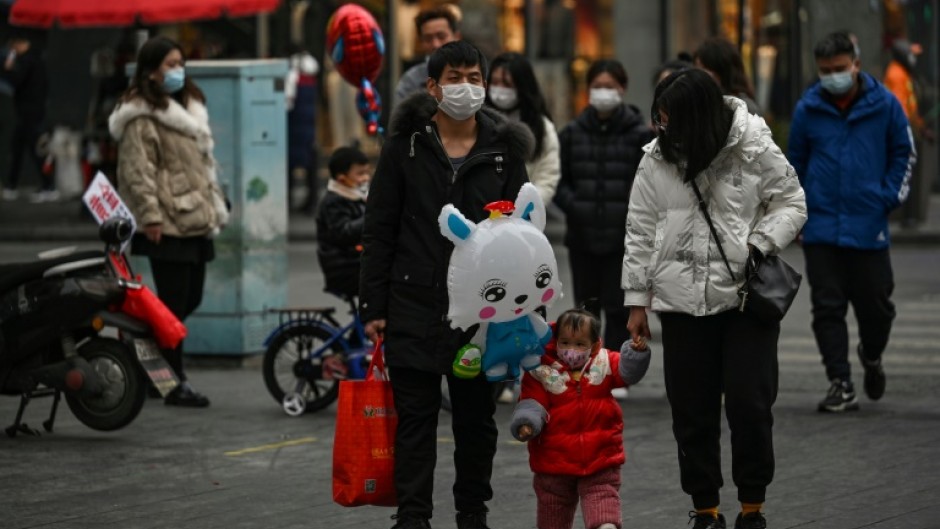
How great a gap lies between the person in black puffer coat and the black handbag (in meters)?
3.85

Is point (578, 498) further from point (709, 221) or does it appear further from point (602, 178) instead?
point (602, 178)

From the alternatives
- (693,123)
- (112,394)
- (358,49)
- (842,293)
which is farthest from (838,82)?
(112,394)

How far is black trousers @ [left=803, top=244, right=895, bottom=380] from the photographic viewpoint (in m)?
10.1

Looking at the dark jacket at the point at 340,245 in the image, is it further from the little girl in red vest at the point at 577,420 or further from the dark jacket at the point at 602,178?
the little girl in red vest at the point at 577,420

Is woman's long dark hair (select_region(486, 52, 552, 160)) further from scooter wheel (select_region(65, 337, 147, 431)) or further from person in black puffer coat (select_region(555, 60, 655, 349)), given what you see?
scooter wheel (select_region(65, 337, 147, 431))

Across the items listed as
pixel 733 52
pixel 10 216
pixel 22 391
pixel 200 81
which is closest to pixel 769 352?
pixel 733 52

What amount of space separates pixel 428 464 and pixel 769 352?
128 centimetres

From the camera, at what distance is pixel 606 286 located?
1089cm

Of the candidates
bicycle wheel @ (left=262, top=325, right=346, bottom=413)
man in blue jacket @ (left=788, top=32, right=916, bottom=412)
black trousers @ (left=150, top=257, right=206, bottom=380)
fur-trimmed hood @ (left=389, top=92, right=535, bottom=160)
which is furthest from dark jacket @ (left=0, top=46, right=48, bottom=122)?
fur-trimmed hood @ (left=389, top=92, right=535, bottom=160)

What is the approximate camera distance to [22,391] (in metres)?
9.62

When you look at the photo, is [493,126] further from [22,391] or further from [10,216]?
[10,216]

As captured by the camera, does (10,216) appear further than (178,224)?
Yes

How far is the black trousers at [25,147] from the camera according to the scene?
84.0 ft

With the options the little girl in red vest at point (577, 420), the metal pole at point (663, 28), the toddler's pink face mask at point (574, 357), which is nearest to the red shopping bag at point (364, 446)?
the little girl in red vest at point (577, 420)
